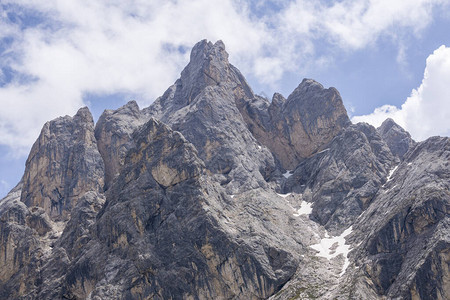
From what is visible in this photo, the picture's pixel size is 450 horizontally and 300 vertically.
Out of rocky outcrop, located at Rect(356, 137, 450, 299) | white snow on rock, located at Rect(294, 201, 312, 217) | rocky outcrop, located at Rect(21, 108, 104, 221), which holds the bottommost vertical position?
rocky outcrop, located at Rect(356, 137, 450, 299)

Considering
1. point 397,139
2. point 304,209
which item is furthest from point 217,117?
point 397,139

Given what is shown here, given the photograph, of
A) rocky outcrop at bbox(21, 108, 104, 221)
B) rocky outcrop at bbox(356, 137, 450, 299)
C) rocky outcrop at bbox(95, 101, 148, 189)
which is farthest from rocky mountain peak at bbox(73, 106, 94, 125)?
rocky outcrop at bbox(356, 137, 450, 299)

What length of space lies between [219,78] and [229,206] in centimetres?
7311

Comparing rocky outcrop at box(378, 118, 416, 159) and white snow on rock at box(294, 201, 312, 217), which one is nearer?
white snow on rock at box(294, 201, 312, 217)

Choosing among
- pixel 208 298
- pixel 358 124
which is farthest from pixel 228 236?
pixel 358 124

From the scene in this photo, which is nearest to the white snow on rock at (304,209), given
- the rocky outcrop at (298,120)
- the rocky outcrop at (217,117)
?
the rocky outcrop at (217,117)

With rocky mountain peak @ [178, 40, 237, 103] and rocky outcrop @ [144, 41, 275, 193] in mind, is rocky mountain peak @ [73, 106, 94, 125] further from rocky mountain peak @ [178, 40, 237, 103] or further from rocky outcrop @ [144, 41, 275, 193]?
rocky mountain peak @ [178, 40, 237, 103]

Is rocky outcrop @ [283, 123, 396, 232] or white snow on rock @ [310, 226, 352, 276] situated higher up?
rocky outcrop @ [283, 123, 396, 232]

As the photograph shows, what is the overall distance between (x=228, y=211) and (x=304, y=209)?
3183 cm

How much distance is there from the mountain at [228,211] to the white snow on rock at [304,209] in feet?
→ 1.92

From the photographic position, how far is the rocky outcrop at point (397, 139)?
552 feet

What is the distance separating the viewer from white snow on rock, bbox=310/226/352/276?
343ft

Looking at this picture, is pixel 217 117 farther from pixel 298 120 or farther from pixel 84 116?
pixel 84 116

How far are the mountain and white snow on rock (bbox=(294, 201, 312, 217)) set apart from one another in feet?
1.92
